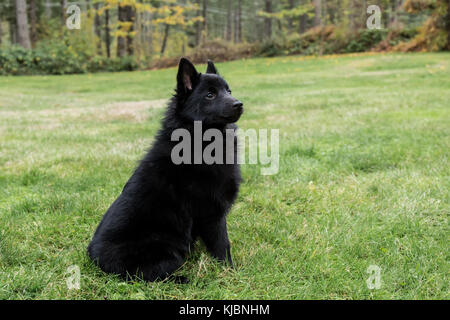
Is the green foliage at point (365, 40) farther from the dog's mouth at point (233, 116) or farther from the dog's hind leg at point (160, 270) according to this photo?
the dog's hind leg at point (160, 270)

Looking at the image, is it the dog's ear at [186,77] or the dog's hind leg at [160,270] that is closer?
the dog's hind leg at [160,270]

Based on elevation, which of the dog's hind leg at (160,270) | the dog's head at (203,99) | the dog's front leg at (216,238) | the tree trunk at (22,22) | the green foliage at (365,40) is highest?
the tree trunk at (22,22)

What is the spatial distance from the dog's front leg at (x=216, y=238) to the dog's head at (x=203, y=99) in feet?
2.24

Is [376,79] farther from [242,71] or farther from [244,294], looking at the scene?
[244,294]

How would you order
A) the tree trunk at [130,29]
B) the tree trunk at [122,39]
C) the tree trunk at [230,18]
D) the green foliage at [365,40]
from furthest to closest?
the tree trunk at [230,18] → the tree trunk at [130,29] → the tree trunk at [122,39] → the green foliage at [365,40]

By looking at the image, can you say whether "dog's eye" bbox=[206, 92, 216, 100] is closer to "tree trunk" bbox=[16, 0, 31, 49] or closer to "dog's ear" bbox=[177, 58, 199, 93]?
"dog's ear" bbox=[177, 58, 199, 93]

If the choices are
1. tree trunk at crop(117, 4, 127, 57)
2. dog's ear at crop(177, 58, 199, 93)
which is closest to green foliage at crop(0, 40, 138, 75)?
tree trunk at crop(117, 4, 127, 57)

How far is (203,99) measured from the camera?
2689 mm

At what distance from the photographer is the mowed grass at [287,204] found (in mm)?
2506

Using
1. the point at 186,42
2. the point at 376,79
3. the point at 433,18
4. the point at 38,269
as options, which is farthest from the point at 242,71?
the point at 186,42

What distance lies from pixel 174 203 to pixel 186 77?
857 millimetres

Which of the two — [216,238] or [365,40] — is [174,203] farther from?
[365,40]

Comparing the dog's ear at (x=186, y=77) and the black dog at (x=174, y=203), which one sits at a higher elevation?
the dog's ear at (x=186, y=77)

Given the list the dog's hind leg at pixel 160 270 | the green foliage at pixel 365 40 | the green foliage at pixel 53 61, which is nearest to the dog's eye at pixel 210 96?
the dog's hind leg at pixel 160 270
